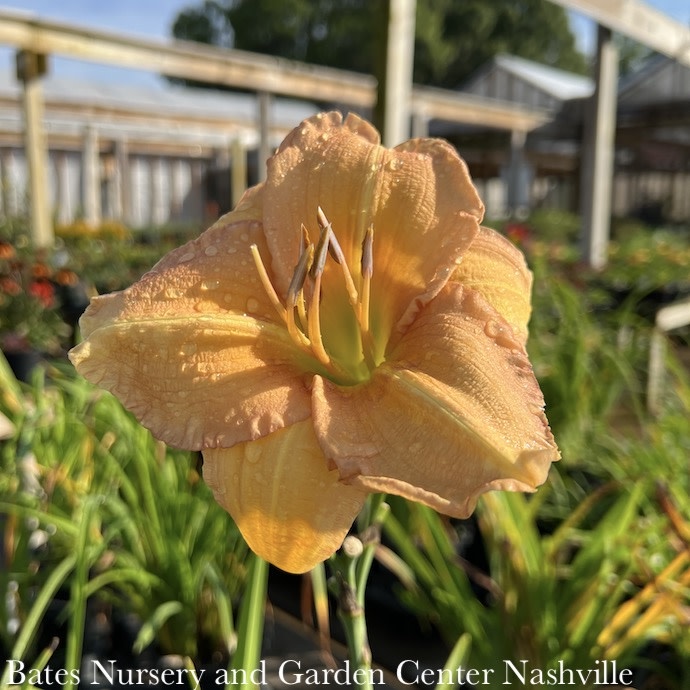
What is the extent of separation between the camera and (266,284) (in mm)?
559

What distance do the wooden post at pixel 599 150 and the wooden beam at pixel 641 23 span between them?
0.65 feet

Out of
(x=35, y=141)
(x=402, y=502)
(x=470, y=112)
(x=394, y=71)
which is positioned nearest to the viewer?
(x=402, y=502)

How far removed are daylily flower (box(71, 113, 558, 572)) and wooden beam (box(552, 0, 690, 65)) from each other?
10.4 feet

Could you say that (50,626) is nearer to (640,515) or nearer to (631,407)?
(640,515)

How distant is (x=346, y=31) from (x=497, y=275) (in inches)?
1177

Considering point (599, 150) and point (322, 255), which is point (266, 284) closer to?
point (322, 255)

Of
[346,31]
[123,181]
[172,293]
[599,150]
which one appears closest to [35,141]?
[599,150]

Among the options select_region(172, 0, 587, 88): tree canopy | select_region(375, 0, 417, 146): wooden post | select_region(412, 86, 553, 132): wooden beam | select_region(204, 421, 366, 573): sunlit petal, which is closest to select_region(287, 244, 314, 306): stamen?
select_region(204, 421, 366, 573): sunlit petal

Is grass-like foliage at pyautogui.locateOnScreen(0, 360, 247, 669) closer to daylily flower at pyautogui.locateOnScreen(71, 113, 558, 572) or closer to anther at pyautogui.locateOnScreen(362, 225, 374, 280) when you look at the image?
daylily flower at pyautogui.locateOnScreen(71, 113, 558, 572)

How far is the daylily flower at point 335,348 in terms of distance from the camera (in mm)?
489

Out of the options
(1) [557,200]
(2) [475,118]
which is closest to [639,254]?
(2) [475,118]

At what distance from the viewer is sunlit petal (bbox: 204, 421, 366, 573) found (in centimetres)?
50

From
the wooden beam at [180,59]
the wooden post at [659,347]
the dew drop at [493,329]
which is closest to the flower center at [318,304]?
the dew drop at [493,329]

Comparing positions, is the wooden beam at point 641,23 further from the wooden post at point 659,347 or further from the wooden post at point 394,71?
the wooden post at point 394,71
